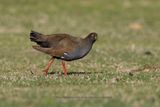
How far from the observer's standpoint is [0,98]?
10594mm

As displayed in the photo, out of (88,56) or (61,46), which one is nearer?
(61,46)

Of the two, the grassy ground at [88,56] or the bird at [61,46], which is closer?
the grassy ground at [88,56]

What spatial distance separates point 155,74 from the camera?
14.7m

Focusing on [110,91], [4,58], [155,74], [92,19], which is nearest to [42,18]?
[92,19]

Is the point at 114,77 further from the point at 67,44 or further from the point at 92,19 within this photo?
the point at 92,19

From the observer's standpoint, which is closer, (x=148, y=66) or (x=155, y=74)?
(x=155, y=74)

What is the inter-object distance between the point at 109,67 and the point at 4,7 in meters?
18.8

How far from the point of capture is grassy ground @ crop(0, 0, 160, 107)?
10781 millimetres

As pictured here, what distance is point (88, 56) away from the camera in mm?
20500

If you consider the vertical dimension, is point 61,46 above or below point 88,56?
above

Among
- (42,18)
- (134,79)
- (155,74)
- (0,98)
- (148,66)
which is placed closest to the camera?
(0,98)

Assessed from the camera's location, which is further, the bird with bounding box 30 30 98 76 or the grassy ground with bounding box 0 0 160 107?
Answer: the bird with bounding box 30 30 98 76

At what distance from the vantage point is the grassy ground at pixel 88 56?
10781 mm

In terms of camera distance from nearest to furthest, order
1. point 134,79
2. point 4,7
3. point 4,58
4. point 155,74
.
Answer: point 134,79, point 155,74, point 4,58, point 4,7
